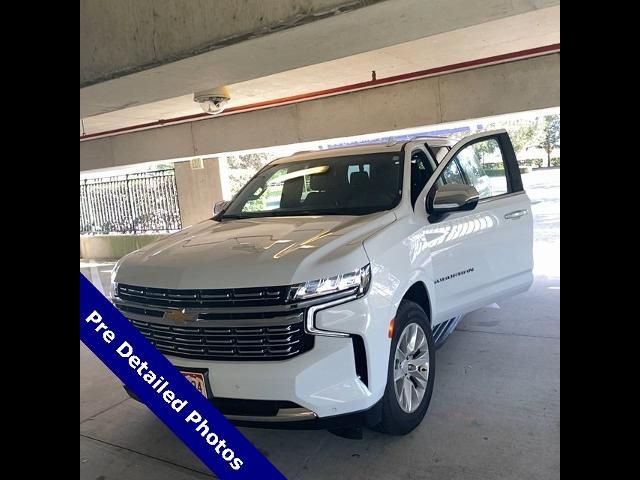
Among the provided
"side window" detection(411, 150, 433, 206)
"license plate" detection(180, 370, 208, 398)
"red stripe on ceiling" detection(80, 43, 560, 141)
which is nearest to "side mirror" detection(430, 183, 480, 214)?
"side window" detection(411, 150, 433, 206)

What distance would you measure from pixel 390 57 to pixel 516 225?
340cm

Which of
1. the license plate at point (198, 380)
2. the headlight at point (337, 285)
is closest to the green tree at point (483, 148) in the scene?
the headlight at point (337, 285)

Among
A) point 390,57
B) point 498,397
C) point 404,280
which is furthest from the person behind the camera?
point 390,57

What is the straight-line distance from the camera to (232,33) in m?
3.96

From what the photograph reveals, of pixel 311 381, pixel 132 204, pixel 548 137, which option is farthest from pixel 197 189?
pixel 311 381

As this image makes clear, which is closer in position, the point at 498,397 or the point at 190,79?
the point at 498,397

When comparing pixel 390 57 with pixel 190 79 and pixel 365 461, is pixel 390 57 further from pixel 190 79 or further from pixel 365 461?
pixel 365 461

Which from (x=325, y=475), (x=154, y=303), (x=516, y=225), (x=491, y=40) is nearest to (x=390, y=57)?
(x=491, y=40)

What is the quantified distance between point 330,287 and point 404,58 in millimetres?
5135

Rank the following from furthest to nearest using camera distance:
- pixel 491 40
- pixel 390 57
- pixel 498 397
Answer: pixel 390 57 → pixel 491 40 → pixel 498 397

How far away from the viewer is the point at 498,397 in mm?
3590

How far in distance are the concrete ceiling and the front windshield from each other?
1.82 metres

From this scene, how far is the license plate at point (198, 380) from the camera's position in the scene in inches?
104

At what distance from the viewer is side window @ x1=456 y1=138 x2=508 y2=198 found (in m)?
4.33
